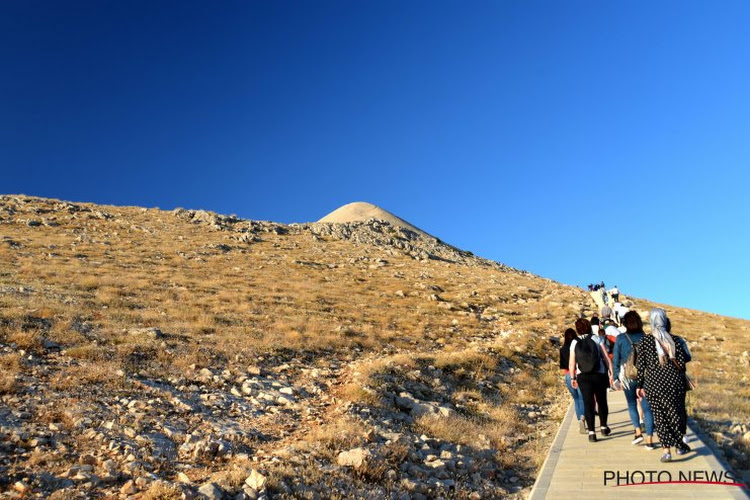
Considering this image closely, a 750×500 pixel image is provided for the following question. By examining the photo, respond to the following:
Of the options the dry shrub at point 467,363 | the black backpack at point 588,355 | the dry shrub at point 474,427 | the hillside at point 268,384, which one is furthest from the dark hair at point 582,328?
the dry shrub at point 467,363

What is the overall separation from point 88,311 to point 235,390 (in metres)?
8.09

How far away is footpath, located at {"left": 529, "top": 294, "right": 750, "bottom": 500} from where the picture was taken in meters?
6.44

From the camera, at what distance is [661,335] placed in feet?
24.0

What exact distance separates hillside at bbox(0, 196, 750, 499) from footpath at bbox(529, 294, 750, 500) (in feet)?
2.72

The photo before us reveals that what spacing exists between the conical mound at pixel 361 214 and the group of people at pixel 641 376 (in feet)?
251

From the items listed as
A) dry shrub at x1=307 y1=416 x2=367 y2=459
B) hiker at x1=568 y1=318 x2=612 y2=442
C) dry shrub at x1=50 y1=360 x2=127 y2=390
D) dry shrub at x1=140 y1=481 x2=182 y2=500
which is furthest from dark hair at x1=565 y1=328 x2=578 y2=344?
dry shrub at x1=50 y1=360 x2=127 y2=390

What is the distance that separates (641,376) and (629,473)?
4.68ft

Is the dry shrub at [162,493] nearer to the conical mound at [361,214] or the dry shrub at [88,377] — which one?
the dry shrub at [88,377]

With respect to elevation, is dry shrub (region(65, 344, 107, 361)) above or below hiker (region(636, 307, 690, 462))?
above

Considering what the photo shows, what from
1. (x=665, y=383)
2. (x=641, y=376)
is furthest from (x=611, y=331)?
(x=665, y=383)

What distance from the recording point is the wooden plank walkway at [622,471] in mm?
6422

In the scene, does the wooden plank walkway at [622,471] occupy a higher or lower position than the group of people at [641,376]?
lower

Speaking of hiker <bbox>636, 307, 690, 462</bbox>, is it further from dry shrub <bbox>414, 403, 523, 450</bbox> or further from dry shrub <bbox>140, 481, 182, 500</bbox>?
dry shrub <bbox>140, 481, 182, 500</bbox>

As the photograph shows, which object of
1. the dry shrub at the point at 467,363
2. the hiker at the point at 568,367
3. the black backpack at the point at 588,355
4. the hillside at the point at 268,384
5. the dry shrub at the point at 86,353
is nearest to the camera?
the hillside at the point at 268,384
